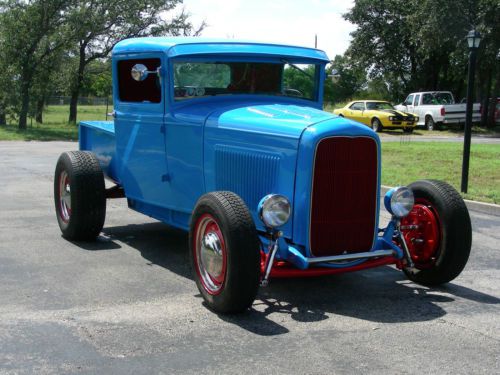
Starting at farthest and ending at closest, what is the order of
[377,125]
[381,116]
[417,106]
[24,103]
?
[417,106], [377,125], [381,116], [24,103]

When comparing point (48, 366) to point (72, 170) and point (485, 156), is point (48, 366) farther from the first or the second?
point (485, 156)

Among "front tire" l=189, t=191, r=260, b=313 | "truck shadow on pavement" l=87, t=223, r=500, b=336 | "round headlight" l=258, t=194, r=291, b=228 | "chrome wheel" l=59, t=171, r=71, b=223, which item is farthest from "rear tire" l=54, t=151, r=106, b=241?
"round headlight" l=258, t=194, r=291, b=228

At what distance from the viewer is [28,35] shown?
2395 centimetres

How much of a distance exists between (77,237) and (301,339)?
337 cm

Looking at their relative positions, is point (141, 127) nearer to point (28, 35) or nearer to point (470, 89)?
→ point (470, 89)

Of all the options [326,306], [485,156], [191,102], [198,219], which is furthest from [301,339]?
[485,156]

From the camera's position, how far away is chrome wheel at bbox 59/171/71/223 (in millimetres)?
6969

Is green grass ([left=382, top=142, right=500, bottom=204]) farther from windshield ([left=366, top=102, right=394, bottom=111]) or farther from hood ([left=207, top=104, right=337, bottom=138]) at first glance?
windshield ([left=366, top=102, right=394, bottom=111])

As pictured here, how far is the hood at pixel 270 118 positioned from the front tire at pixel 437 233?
113cm

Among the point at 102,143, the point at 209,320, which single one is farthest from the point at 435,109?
the point at 209,320

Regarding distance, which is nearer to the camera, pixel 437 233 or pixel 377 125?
pixel 437 233

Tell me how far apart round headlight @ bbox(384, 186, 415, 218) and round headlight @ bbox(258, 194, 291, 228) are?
102 cm

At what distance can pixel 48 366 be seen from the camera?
3.71 m

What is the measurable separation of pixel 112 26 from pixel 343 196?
87.3 ft
